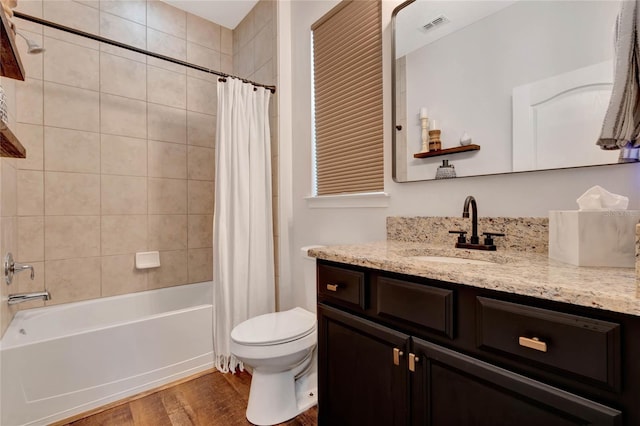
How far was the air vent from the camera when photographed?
1419 mm

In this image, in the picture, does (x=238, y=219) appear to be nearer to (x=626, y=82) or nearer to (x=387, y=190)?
(x=387, y=190)

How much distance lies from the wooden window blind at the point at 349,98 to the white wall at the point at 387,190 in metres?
0.07

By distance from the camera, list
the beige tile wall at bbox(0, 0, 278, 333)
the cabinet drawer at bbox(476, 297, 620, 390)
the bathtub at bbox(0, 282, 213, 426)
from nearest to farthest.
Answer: the cabinet drawer at bbox(476, 297, 620, 390) < the bathtub at bbox(0, 282, 213, 426) < the beige tile wall at bbox(0, 0, 278, 333)

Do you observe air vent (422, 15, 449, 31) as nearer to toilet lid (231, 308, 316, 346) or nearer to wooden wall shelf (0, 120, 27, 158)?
toilet lid (231, 308, 316, 346)

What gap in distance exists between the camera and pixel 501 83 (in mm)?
1236

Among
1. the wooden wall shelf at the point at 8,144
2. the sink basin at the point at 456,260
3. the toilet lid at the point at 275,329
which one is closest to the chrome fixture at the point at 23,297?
the wooden wall shelf at the point at 8,144

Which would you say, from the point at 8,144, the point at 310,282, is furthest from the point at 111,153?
the point at 310,282

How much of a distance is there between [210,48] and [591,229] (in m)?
3.06

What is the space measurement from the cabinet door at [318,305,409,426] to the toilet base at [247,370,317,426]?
0.39 m

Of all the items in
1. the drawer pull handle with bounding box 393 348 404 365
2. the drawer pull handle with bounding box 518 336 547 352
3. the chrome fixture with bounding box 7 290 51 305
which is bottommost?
the chrome fixture with bounding box 7 290 51 305

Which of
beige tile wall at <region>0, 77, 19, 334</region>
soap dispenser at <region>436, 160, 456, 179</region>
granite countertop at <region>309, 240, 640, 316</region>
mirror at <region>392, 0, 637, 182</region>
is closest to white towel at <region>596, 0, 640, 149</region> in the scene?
mirror at <region>392, 0, 637, 182</region>

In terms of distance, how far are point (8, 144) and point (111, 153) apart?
1246 millimetres

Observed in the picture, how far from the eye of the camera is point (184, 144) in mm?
2650

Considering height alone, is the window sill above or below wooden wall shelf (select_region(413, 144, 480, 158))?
below
